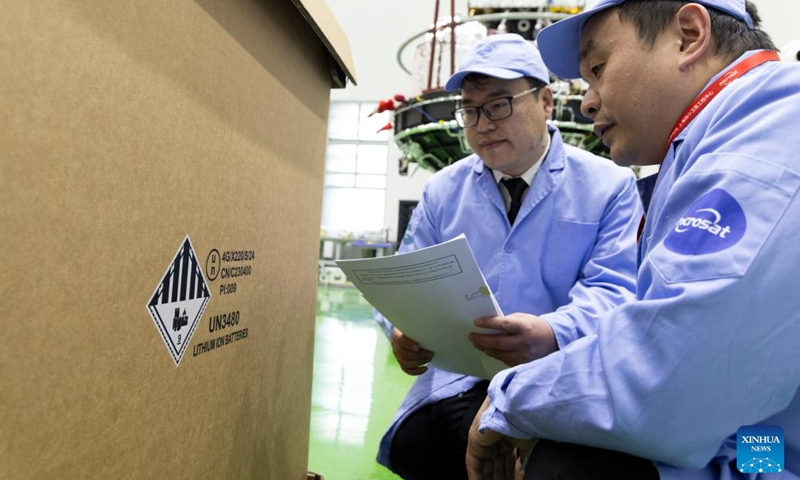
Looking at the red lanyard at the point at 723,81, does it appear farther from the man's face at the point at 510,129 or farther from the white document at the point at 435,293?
the man's face at the point at 510,129

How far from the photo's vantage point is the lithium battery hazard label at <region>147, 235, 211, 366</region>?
606 millimetres

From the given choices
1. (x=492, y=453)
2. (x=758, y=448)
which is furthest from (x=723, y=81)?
(x=492, y=453)

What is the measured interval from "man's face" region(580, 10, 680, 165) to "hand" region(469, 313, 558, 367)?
34 cm

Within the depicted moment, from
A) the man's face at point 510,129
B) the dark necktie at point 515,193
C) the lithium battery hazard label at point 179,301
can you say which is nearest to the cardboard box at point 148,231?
the lithium battery hazard label at point 179,301

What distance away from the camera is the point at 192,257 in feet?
2.17

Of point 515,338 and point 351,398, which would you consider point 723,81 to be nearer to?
point 515,338

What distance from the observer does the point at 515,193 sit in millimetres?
1392

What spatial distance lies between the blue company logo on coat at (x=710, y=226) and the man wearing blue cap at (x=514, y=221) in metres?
0.69

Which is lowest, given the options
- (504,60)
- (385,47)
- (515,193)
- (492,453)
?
(492,453)

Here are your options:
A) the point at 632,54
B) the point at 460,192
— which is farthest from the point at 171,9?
the point at 460,192

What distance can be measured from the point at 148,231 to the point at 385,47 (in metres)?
9.03

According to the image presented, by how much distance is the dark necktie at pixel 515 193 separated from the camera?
138cm

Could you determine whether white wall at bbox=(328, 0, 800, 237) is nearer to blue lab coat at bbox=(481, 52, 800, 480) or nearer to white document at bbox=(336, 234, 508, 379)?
white document at bbox=(336, 234, 508, 379)

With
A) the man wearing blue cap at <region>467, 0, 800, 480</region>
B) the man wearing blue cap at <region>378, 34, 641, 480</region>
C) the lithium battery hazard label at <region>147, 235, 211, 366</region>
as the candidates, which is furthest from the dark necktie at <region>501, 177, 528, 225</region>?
the lithium battery hazard label at <region>147, 235, 211, 366</region>
